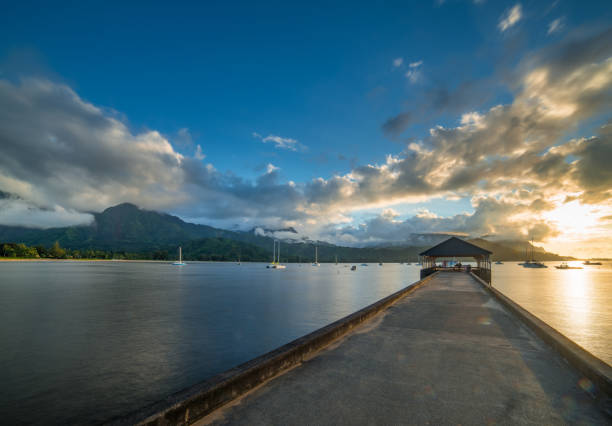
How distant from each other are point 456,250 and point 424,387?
3694cm

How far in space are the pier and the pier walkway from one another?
14 mm

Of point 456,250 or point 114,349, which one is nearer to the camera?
point 114,349

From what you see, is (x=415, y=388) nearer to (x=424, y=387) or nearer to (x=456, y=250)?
(x=424, y=387)

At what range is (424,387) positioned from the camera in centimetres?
458

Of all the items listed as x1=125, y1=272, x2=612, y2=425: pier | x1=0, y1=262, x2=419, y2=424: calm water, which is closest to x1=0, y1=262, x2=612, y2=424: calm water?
x1=0, y1=262, x2=419, y2=424: calm water

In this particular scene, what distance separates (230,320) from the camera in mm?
19188

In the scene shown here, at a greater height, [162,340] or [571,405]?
[571,405]

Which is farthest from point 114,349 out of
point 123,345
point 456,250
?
point 456,250

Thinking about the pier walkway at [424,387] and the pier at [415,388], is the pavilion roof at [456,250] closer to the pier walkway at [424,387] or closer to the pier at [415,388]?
the pier walkway at [424,387]

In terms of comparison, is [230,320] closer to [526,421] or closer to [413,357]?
[413,357]

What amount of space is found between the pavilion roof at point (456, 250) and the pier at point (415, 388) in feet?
105

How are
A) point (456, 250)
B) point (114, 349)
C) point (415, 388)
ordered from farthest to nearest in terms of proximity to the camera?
point (456, 250), point (114, 349), point (415, 388)

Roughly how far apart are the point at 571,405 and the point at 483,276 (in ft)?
136

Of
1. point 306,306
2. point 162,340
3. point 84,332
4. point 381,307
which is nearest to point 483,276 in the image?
point 306,306
